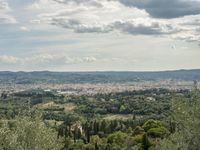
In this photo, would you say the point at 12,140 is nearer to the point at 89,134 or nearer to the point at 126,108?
the point at 89,134

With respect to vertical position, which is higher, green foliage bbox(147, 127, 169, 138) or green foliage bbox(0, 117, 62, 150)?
green foliage bbox(0, 117, 62, 150)

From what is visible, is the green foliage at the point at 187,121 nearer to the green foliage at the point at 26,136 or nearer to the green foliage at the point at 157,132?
the green foliage at the point at 26,136

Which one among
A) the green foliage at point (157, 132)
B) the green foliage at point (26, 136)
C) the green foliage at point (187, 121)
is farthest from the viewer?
the green foliage at point (157, 132)

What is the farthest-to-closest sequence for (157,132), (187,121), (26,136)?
1. (157,132)
2. (26,136)
3. (187,121)

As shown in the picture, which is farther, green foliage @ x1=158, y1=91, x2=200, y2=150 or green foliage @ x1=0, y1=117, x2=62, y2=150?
green foliage @ x1=0, y1=117, x2=62, y2=150

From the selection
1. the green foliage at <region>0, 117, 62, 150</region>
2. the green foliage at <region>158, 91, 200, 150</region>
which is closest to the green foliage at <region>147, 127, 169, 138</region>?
the green foliage at <region>0, 117, 62, 150</region>

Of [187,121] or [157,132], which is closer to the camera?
[187,121]

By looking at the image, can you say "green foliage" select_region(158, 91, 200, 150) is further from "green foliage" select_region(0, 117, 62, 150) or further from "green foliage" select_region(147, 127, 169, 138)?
"green foliage" select_region(147, 127, 169, 138)

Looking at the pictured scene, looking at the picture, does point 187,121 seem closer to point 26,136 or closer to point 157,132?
point 26,136

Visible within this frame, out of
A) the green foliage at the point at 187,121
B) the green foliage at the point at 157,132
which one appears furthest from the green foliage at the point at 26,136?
the green foliage at the point at 157,132

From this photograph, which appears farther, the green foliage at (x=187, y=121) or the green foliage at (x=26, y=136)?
the green foliage at (x=26, y=136)

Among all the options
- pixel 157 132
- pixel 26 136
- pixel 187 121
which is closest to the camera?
pixel 187 121

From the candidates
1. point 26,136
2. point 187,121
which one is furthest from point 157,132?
point 26,136
